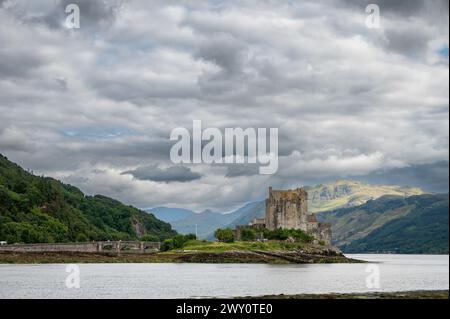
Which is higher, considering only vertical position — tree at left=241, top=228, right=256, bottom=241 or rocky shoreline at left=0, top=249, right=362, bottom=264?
tree at left=241, top=228, right=256, bottom=241

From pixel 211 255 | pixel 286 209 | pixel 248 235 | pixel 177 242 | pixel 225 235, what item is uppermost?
pixel 286 209

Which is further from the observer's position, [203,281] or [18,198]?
[18,198]

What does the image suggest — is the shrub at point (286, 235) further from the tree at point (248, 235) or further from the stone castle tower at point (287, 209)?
the stone castle tower at point (287, 209)

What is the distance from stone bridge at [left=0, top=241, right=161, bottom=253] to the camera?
147125 mm

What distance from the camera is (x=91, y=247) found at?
168 meters

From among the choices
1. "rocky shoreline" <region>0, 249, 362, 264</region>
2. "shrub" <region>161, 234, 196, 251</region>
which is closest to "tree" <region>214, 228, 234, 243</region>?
"shrub" <region>161, 234, 196, 251</region>

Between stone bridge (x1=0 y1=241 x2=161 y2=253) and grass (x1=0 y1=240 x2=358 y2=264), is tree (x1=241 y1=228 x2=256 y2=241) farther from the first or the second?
stone bridge (x1=0 y1=241 x2=161 y2=253)

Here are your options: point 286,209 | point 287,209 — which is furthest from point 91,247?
point 287,209

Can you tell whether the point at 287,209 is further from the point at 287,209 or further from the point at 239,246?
the point at 239,246

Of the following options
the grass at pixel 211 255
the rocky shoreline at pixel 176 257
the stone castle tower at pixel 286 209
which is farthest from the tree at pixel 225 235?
the stone castle tower at pixel 286 209
